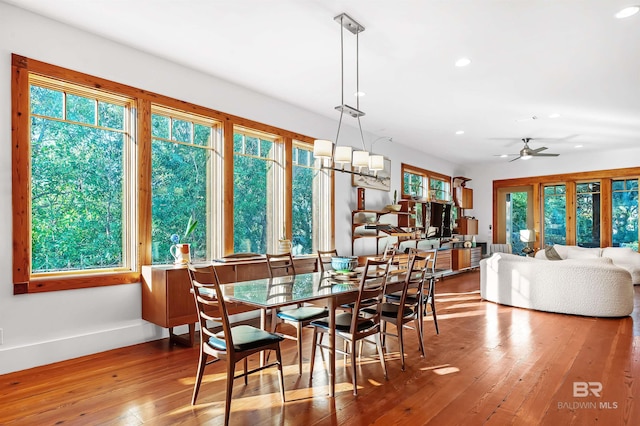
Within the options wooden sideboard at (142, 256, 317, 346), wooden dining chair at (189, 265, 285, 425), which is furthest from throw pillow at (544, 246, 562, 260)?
wooden dining chair at (189, 265, 285, 425)

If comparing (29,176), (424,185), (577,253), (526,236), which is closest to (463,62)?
(29,176)

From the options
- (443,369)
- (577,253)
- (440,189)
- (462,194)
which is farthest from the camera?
(462,194)

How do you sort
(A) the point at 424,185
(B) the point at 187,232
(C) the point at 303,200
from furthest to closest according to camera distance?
(A) the point at 424,185 < (C) the point at 303,200 < (B) the point at 187,232

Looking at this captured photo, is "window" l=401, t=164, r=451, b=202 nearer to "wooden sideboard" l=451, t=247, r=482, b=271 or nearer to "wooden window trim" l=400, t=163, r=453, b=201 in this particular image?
"wooden window trim" l=400, t=163, r=453, b=201

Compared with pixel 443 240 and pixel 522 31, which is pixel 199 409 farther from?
pixel 443 240

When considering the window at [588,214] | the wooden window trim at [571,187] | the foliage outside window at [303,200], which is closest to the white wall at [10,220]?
the foliage outside window at [303,200]

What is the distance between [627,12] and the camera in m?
3.10

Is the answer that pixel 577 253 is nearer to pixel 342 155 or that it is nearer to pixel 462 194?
pixel 462 194

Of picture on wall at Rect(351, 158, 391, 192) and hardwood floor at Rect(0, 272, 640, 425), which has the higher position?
picture on wall at Rect(351, 158, 391, 192)

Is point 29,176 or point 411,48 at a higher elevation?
point 411,48

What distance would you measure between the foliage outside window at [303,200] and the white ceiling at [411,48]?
0.81 metres

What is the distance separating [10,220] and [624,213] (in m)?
11.3

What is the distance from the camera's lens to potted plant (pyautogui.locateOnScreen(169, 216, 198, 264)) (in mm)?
4088

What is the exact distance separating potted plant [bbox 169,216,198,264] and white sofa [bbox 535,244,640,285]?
6.46 m
